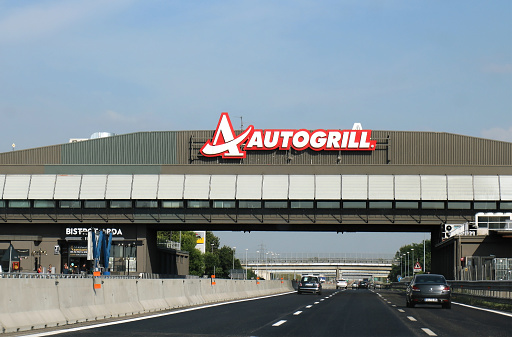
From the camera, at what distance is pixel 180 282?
29.8m

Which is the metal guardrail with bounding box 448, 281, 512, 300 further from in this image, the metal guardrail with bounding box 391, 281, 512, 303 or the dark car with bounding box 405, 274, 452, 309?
the dark car with bounding box 405, 274, 452, 309

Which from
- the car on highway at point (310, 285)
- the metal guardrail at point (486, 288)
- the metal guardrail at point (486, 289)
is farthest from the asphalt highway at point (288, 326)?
the car on highway at point (310, 285)

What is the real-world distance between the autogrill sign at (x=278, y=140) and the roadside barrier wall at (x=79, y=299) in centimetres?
3332

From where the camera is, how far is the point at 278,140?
64562mm

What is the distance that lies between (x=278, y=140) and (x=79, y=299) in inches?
1820

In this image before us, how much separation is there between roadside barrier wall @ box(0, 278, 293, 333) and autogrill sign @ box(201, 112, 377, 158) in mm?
33321

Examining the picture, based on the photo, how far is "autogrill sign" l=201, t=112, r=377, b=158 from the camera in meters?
64.4

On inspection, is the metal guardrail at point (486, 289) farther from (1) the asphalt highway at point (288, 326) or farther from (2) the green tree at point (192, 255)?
(2) the green tree at point (192, 255)

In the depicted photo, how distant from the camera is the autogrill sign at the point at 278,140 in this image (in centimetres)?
6438

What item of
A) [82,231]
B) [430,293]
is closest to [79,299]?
[430,293]

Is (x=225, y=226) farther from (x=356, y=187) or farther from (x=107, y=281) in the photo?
(x=107, y=281)

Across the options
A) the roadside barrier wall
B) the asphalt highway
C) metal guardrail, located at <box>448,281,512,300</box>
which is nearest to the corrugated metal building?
metal guardrail, located at <box>448,281,512,300</box>

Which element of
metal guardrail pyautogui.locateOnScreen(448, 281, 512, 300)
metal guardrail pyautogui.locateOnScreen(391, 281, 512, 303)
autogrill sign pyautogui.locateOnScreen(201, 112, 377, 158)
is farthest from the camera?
autogrill sign pyautogui.locateOnScreen(201, 112, 377, 158)

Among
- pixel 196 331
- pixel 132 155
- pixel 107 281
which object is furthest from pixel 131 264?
pixel 196 331
